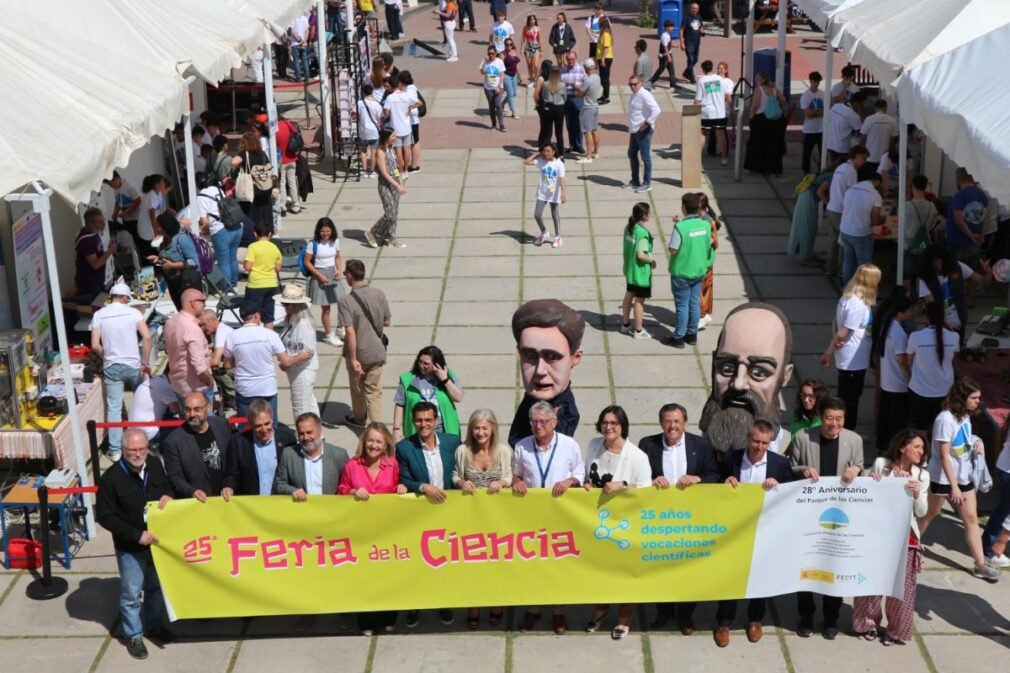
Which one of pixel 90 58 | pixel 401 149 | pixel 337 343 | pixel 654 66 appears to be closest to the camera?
pixel 90 58

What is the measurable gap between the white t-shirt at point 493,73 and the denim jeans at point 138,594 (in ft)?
48.9

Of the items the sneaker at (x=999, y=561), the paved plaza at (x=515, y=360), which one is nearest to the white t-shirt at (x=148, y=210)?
the paved plaza at (x=515, y=360)

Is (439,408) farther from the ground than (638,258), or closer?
farther from the ground

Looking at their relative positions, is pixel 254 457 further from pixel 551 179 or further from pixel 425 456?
pixel 551 179

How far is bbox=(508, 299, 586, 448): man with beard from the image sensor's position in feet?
31.2

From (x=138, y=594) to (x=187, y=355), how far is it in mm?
2839

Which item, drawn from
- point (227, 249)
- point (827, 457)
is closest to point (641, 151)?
point (227, 249)

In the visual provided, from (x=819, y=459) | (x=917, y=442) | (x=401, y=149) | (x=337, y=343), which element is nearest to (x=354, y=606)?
(x=819, y=459)

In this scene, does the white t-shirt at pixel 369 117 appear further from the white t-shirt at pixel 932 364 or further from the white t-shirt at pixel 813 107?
the white t-shirt at pixel 932 364

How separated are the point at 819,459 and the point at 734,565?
0.92 m

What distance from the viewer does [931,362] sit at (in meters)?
10.2

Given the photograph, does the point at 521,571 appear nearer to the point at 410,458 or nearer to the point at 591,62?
the point at 410,458

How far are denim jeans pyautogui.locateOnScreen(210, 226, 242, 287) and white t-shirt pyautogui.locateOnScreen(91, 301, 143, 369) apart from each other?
380 centimetres

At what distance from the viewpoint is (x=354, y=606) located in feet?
27.3
